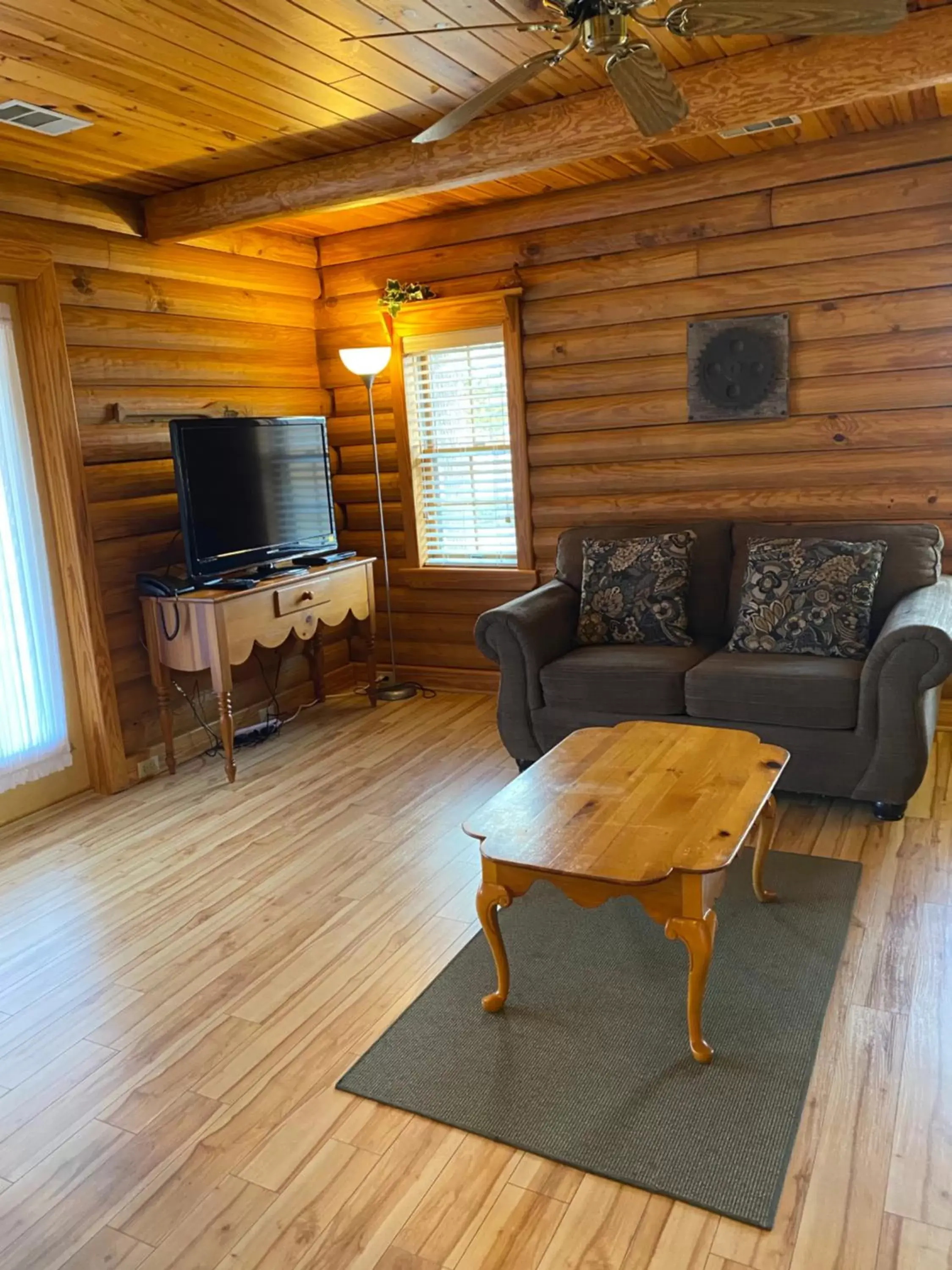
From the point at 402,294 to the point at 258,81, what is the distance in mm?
2037

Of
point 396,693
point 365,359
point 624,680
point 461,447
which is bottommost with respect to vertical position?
point 396,693

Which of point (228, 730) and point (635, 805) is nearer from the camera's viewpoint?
point (635, 805)

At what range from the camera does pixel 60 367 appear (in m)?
3.84

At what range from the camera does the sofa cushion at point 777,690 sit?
3.27 meters

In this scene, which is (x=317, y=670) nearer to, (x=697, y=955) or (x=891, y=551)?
(x=891, y=551)

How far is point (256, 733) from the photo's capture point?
15.4 feet

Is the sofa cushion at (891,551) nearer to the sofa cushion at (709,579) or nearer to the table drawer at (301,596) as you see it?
the sofa cushion at (709,579)

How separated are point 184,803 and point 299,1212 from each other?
7.67ft

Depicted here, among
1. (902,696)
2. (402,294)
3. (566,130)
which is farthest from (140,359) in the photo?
(902,696)

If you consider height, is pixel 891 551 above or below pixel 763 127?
below

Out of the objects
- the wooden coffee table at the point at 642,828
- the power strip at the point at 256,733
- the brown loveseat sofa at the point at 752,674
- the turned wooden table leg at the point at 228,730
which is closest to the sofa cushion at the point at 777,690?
the brown loveseat sofa at the point at 752,674

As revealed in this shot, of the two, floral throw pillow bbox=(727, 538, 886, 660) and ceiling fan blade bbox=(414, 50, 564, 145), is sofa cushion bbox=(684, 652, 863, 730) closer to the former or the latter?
floral throw pillow bbox=(727, 538, 886, 660)

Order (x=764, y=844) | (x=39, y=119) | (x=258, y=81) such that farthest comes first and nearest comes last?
(x=39, y=119) < (x=258, y=81) < (x=764, y=844)

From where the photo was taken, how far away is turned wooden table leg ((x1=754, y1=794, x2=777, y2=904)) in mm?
2727
